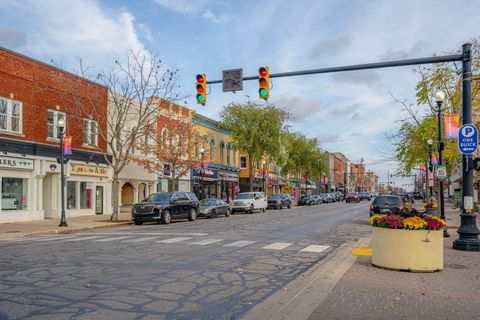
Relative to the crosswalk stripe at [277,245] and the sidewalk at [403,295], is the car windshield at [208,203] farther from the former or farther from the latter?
the sidewalk at [403,295]

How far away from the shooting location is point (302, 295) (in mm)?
7387

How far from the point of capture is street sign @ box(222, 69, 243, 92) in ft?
54.2

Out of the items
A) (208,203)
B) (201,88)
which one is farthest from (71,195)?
(201,88)

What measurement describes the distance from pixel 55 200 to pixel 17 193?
10.4 ft

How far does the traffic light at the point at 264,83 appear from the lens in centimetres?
1595

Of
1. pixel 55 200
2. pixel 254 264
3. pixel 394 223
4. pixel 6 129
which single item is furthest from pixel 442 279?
pixel 55 200

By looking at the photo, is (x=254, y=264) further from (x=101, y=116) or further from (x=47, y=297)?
(x=101, y=116)

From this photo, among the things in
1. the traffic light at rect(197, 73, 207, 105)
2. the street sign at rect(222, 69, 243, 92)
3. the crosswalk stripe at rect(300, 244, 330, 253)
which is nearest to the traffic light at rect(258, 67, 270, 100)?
the street sign at rect(222, 69, 243, 92)

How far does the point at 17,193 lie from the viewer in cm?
2538

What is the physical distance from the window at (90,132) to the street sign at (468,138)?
22.1 m

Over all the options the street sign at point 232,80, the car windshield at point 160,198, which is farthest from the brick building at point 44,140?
the street sign at point 232,80

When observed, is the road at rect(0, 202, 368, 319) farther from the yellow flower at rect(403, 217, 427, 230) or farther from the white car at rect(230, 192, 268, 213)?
the white car at rect(230, 192, 268, 213)

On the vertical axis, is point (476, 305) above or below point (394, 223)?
below

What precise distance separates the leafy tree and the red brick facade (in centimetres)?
1798
